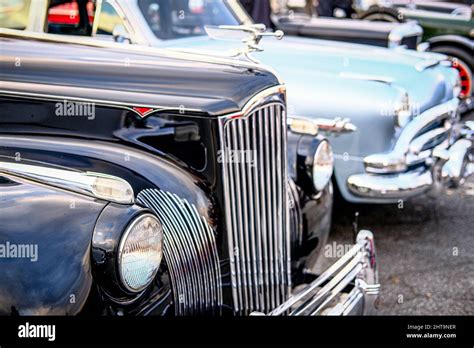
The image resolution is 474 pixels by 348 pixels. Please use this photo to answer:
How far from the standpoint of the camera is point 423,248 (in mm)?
3016

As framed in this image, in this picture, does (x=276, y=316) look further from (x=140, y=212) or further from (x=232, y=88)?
(x=232, y=88)

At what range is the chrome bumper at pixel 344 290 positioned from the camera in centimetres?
202

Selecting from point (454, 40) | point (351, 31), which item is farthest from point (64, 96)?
point (454, 40)

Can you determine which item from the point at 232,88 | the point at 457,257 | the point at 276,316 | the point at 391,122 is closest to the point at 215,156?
the point at 232,88

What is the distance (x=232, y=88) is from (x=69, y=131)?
1.64 feet

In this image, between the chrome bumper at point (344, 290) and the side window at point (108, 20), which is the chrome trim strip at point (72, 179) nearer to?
the chrome bumper at point (344, 290)

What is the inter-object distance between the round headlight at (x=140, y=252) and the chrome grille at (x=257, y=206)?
1.12ft

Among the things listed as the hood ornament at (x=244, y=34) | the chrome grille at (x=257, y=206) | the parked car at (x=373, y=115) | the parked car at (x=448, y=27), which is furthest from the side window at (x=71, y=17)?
the parked car at (x=448, y=27)

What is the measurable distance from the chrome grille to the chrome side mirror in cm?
78

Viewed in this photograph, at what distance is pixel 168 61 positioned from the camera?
2.05 metres

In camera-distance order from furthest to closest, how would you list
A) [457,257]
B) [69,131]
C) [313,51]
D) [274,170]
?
[313,51], [457,257], [274,170], [69,131]

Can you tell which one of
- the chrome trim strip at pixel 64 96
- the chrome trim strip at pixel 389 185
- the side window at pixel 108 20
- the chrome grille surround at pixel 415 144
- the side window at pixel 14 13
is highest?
the side window at pixel 14 13

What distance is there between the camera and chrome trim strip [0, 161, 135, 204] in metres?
1.68

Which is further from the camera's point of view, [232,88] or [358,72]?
[358,72]
